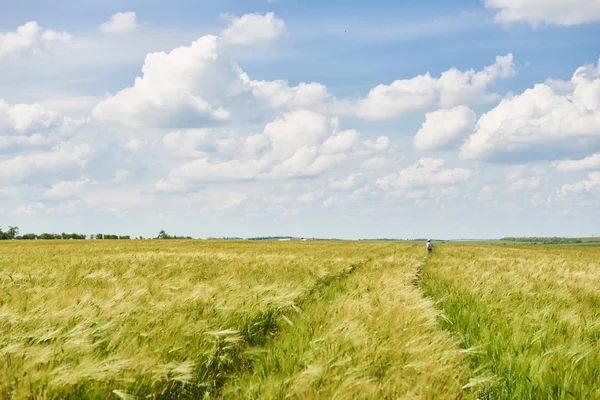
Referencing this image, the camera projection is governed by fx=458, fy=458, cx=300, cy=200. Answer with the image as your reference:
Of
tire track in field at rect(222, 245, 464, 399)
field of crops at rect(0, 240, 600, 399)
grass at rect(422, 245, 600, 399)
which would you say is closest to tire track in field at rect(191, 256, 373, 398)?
field of crops at rect(0, 240, 600, 399)

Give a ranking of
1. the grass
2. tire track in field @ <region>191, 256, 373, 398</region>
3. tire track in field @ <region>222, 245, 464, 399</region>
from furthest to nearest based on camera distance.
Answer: tire track in field @ <region>191, 256, 373, 398</region> < the grass < tire track in field @ <region>222, 245, 464, 399</region>

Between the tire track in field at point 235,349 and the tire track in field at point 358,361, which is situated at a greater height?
the tire track in field at point 358,361

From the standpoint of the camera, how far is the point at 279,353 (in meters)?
3.13

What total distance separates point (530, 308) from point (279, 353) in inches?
140

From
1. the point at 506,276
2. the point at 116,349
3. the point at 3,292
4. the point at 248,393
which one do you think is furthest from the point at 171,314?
the point at 506,276

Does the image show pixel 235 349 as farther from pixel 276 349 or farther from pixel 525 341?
pixel 525 341

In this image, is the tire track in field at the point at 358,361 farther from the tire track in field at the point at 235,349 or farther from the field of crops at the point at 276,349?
the tire track in field at the point at 235,349

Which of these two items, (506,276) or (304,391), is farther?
(506,276)

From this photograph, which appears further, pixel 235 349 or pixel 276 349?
pixel 235 349

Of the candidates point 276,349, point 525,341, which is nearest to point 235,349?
point 276,349

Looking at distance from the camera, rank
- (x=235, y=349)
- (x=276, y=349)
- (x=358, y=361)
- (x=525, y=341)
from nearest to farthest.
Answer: (x=358, y=361), (x=276, y=349), (x=525, y=341), (x=235, y=349)

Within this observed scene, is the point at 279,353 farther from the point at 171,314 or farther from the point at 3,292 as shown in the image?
the point at 3,292

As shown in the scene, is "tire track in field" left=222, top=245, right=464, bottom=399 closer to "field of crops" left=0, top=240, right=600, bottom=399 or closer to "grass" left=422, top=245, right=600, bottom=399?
"field of crops" left=0, top=240, right=600, bottom=399

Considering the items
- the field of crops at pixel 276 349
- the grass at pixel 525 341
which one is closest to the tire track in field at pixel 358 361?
the field of crops at pixel 276 349
